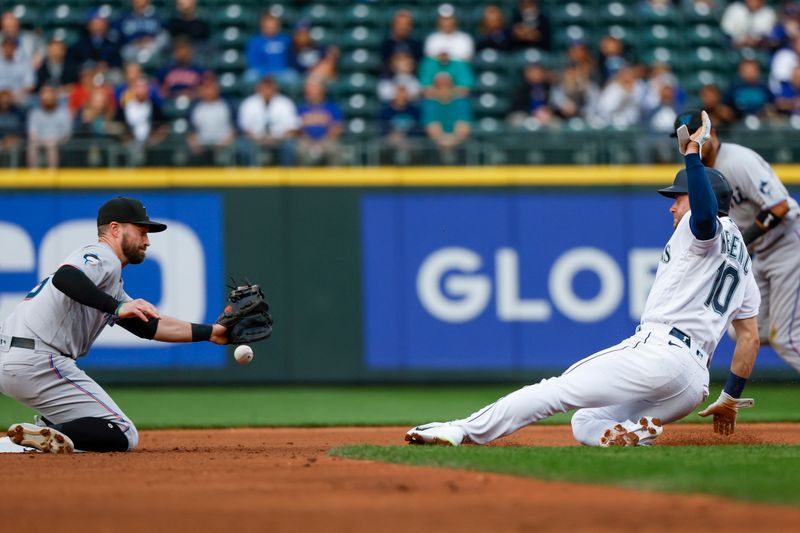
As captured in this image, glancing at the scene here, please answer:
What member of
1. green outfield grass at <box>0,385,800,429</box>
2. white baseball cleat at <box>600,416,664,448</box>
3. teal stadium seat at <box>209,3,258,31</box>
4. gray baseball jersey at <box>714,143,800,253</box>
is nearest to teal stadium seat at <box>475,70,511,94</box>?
teal stadium seat at <box>209,3,258,31</box>

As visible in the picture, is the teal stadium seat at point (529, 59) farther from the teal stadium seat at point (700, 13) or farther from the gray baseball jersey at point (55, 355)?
the gray baseball jersey at point (55, 355)

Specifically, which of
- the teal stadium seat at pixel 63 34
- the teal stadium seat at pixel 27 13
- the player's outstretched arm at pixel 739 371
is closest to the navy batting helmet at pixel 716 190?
the player's outstretched arm at pixel 739 371

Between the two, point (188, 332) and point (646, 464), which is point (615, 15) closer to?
point (188, 332)

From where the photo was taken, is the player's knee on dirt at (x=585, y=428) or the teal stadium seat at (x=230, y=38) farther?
the teal stadium seat at (x=230, y=38)

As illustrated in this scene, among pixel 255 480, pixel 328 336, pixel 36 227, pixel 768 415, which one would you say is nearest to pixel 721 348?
pixel 768 415

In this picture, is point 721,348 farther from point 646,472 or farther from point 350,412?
point 646,472

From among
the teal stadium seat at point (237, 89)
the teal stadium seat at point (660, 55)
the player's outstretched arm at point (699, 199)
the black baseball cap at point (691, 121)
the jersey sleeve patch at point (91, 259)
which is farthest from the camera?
the teal stadium seat at point (660, 55)
